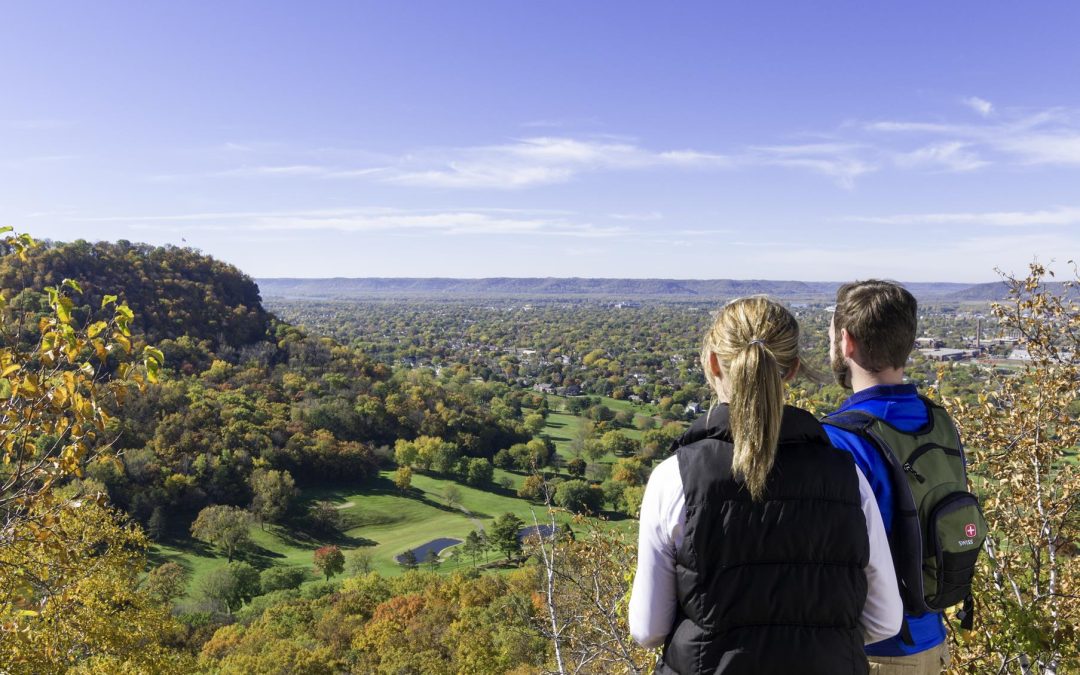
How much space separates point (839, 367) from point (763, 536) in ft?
3.02

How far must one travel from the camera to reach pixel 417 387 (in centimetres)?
6012

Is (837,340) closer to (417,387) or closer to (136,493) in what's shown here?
(136,493)

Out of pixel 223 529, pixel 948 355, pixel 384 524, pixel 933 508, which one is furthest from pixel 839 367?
pixel 384 524

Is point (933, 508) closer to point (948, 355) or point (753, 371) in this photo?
point (753, 371)

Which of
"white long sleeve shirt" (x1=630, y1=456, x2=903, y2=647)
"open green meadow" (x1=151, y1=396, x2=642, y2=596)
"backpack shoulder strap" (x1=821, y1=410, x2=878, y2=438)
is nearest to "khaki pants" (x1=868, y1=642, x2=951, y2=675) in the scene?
"white long sleeve shirt" (x1=630, y1=456, x2=903, y2=647)

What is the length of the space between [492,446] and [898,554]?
1990 inches

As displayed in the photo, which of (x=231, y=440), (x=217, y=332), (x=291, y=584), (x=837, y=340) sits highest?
(x=837, y=340)

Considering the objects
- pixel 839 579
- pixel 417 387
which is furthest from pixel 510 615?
pixel 417 387

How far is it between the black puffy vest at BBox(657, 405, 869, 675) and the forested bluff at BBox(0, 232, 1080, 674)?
69 centimetres

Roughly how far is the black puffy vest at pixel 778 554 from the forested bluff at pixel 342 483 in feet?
2.26

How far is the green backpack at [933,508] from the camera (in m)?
1.86

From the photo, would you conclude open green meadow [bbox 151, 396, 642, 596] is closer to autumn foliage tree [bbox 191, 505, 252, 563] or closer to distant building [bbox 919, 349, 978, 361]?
autumn foliage tree [bbox 191, 505, 252, 563]

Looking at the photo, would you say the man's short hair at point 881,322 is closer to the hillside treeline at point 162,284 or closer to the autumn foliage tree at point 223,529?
the autumn foliage tree at point 223,529

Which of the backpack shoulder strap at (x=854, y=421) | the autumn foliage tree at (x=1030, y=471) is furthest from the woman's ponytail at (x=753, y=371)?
the autumn foliage tree at (x=1030, y=471)
